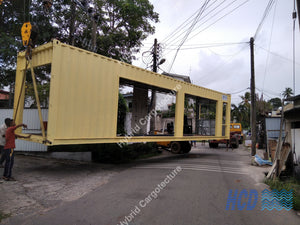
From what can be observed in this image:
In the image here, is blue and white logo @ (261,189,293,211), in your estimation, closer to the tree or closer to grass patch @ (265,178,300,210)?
grass patch @ (265,178,300,210)

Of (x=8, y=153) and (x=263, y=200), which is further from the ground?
(x=8, y=153)

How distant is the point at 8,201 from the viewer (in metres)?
4.29

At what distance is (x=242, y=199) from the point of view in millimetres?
4883

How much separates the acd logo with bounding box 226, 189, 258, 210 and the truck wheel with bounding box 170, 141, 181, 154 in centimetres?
761

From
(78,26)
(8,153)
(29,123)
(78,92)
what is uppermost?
(78,26)

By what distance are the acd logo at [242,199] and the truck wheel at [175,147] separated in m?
7.61

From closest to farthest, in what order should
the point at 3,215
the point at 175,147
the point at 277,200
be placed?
1. the point at 3,215
2. the point at 277,200
3. the point at 175,147

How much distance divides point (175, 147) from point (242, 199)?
28.2ft

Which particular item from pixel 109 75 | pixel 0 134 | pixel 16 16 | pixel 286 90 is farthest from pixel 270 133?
pixel 286 90

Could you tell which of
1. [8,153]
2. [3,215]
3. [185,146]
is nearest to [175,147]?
[185,146]

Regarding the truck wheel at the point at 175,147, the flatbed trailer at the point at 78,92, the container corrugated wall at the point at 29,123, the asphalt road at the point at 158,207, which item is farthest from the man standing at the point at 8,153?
the truck wheel at the point at 175,147

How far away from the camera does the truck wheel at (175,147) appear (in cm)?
1327

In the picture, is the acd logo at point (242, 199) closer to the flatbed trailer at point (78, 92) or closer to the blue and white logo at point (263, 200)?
the blue and white logo at point (263, 200)

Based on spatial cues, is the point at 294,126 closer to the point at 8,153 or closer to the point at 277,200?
the point at 277,200
